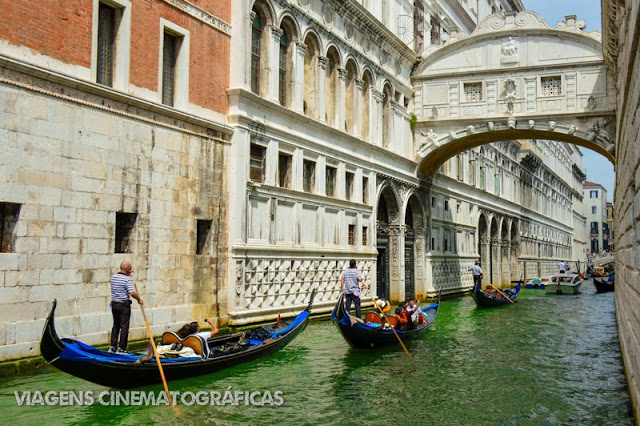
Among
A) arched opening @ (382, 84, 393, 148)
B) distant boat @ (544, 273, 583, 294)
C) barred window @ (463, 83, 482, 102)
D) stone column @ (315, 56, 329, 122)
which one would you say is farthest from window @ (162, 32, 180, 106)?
distant boat @ (544, 273, 583, 294)

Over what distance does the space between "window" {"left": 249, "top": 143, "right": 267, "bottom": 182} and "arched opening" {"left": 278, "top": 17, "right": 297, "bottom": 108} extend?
1.77 metres

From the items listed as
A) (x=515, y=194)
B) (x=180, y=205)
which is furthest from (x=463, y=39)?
(x=515, y=194)

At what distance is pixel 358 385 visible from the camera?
855cm

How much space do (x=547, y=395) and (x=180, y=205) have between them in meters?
6.56

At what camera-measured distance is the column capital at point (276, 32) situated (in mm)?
14016

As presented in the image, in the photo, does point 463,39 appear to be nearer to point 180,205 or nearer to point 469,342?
point 469,342

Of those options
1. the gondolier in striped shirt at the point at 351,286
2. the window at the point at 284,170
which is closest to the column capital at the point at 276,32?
the window at the point at 284,170

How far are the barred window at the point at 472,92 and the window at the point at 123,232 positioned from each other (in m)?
13.4

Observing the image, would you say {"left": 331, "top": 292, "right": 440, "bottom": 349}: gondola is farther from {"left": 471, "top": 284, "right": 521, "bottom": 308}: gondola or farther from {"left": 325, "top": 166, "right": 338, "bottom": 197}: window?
{"left": 471, "top": 284, "right": 521, "bottom": 308}: gondola

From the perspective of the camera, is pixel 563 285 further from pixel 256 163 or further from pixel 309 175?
pixel 256 163

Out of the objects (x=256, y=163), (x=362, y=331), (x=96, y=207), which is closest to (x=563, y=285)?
(x=256, y=163)

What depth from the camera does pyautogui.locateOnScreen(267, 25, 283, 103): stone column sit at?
13961 millimetres

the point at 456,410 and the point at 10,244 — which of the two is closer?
the point at 456,410

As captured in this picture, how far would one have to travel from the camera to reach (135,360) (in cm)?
735
